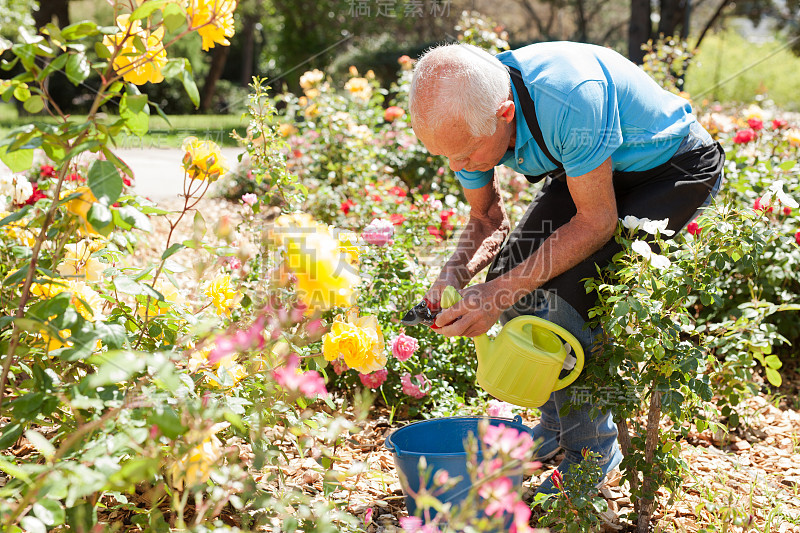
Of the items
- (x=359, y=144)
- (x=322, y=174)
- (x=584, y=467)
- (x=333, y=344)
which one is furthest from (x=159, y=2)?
(x=322, y=174)

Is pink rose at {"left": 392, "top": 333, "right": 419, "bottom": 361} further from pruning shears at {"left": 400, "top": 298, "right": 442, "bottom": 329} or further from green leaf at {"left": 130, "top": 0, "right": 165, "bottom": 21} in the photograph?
green leaf at {"left": 130, "top": 0, "right": 165, "bottom": 21}

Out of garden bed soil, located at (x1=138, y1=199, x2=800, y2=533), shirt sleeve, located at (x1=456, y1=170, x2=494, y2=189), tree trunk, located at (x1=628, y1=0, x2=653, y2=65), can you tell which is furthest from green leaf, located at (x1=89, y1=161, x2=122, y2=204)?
tree trunk, located at (x1=628, y1=0, x2=653, y2=65)

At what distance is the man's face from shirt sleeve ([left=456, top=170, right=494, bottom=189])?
217 millimetres

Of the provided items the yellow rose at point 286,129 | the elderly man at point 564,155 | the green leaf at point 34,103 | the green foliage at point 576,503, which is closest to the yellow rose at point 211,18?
the green leaf at point 34,103

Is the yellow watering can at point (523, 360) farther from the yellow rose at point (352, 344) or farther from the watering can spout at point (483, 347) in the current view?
the yellow rose at point (352, 344)

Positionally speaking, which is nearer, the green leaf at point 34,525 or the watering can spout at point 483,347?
the green leaf at point 34,525

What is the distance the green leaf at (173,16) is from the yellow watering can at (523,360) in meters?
0.92

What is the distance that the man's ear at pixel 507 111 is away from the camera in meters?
1.66

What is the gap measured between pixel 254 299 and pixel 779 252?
210 cm

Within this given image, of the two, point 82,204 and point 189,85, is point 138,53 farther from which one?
point 82,204

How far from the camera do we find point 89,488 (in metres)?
0.87

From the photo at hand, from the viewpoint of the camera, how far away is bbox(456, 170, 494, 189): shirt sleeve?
2018 mm

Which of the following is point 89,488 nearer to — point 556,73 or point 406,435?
point 406,435

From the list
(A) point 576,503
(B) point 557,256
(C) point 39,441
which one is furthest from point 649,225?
(C) point 39,441
